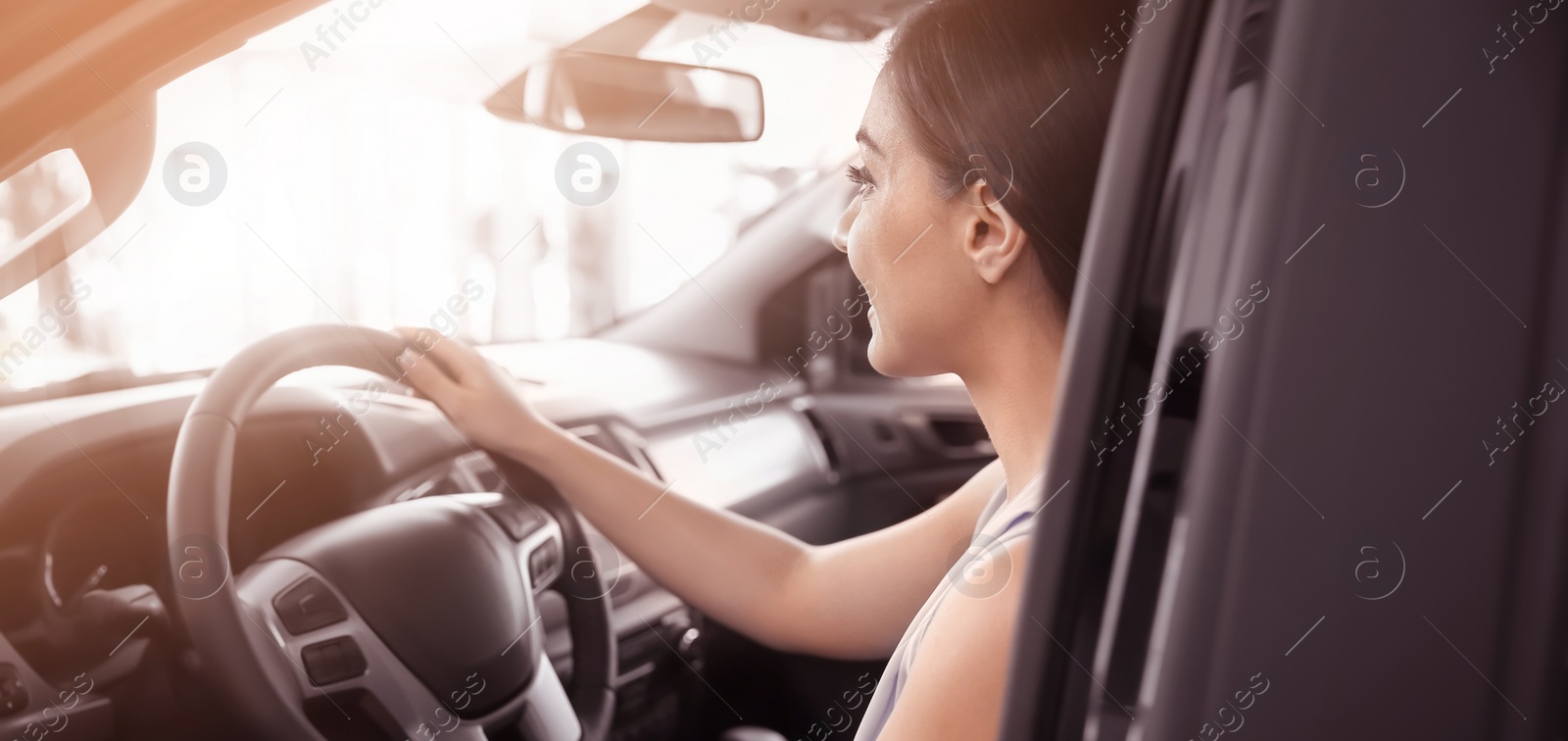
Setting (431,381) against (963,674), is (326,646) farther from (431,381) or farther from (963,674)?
(963,674)

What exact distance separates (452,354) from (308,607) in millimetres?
307

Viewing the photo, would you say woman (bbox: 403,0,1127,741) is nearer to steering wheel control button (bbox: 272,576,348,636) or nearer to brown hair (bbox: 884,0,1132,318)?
brown hair (bbox: 884,0,1132,318)

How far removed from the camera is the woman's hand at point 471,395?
1.13 meters

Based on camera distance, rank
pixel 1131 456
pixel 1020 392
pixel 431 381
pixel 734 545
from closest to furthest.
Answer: pixel 1131 456
pixel 1020 392
pixel 431 381
pixel 734 545

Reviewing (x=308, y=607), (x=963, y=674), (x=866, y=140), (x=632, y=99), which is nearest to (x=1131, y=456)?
(x=963, y=674)

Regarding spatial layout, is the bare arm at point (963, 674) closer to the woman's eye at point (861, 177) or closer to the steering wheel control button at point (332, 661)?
the woman's eye at point (861, 177)

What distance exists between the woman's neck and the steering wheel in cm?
54

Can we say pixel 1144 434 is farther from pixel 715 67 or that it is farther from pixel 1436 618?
pixel 715 67

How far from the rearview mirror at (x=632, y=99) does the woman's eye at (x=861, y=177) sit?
66cm

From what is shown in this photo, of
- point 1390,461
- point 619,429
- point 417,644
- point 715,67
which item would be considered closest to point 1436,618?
point 1390,461

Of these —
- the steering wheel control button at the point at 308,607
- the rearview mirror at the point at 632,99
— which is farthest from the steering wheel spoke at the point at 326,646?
the rearview mirror at the point at 632,99

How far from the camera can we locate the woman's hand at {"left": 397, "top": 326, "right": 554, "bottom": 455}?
1134 millimetres

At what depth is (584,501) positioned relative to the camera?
1.23 meters

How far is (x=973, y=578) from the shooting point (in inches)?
30.0
